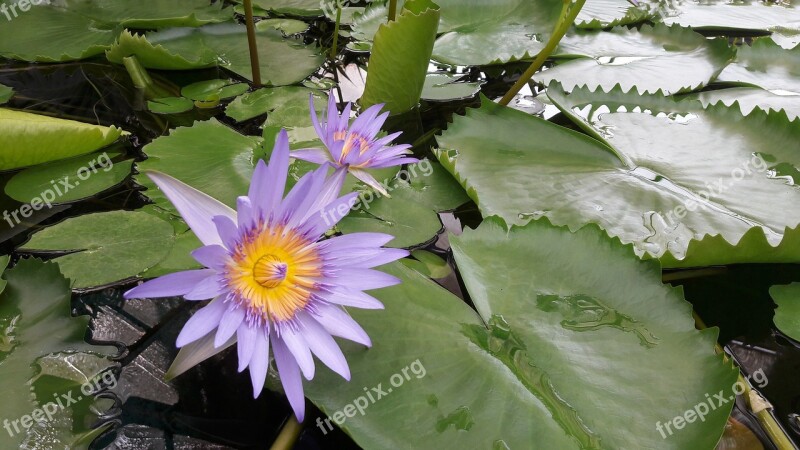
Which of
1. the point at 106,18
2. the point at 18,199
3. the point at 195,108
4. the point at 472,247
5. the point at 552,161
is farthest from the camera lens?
the point at 106,18

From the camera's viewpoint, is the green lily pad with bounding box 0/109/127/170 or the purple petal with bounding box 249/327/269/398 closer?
the purple petal with bounding box 249/327/269/398

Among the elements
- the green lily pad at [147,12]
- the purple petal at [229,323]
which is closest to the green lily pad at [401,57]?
the green lily pad at [147,12]

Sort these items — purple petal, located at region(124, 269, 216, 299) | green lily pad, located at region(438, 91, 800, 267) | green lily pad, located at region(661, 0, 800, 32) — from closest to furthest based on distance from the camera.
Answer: purple petal, located at region(124, 269, 216, 299) < green lily pad, located at region(438, 91, 800, 267) < green lily pad, located at region(661, 0, 800, 32)

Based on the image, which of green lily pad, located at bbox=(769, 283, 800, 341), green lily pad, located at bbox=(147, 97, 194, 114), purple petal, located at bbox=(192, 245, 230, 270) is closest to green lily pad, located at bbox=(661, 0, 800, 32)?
green lily pad, located at bbox=(769, 283, 800, 341)

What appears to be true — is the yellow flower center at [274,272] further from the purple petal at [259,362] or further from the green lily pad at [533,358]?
the green lily pad at [533,358]

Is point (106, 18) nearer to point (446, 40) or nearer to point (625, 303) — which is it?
point (446, 40)

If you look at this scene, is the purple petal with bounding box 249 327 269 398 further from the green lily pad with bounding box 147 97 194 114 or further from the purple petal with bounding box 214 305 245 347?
the green lily pad with bounding box 147 97 194 114

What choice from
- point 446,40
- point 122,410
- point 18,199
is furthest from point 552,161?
point 18,199
